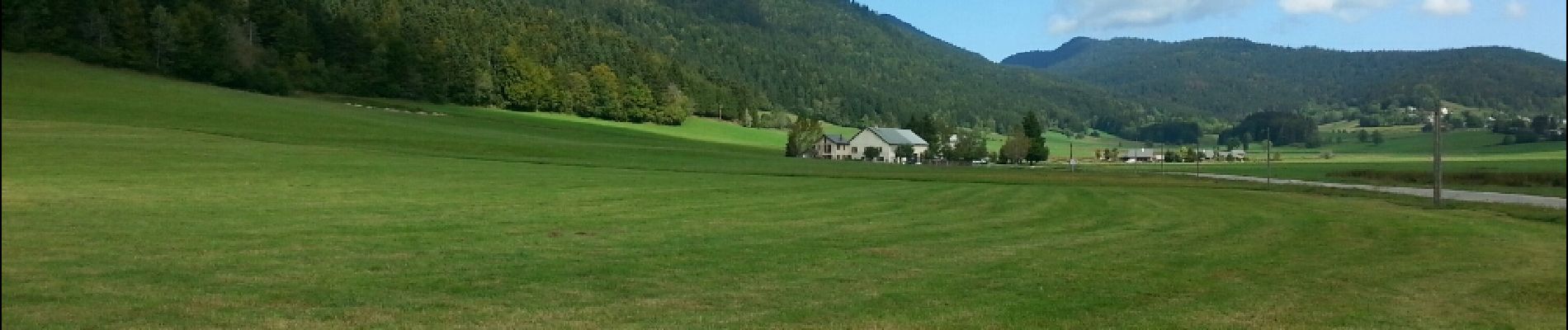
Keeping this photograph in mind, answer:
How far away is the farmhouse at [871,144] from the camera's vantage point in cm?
14450

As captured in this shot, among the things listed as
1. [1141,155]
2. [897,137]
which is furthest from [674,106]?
[1141,155]

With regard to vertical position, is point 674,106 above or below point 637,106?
above

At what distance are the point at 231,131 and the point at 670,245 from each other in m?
48.1

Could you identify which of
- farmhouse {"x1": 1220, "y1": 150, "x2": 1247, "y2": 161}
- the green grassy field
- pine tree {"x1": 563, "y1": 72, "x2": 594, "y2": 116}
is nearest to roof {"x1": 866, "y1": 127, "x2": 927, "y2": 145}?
pine tree {"x1": 563, "y1": 72, "x2": 594, "y2": 116}

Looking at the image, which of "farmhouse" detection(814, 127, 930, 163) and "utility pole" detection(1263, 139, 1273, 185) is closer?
"utility pole" detection(1263, 139, 1273, 185)

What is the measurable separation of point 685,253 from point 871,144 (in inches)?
5160

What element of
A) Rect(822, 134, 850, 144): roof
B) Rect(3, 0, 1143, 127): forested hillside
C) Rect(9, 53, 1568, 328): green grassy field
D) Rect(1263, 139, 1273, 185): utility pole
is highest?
Rect(3, 0, 1143, 127): forested hillside

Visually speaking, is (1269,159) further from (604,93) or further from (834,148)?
(604,93)

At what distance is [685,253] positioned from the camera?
63.1ft

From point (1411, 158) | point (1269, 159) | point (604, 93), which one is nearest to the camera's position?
point (1411, 158)

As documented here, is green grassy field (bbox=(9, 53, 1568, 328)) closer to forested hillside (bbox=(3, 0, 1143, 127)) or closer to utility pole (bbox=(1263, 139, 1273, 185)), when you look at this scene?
utility pole (bbox=(1263, 139, 1273, 185))

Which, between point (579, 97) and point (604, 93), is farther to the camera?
point (604, 93)

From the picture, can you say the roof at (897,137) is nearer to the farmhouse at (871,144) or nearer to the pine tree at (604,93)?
the farmhouse at (871,144)

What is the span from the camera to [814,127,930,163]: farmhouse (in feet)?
474
